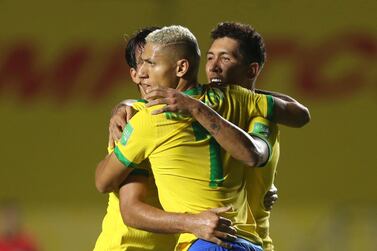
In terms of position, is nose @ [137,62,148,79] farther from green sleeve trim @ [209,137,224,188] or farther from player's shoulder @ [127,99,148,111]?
green sleeve trim @ [209,137,224,188]

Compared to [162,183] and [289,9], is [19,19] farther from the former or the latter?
[162,183]

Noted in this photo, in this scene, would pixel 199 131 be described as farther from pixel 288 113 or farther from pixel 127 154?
pixel 288 113

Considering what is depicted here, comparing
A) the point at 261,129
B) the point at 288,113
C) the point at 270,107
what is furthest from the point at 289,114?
the point at 261,129

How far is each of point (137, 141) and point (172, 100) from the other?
19 cm

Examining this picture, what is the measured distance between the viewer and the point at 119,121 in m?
3.49

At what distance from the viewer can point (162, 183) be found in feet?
10.7

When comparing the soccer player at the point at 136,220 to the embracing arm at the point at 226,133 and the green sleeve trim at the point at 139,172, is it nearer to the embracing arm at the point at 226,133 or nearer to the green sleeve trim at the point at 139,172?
the green sleeve trim at the point at 139,172

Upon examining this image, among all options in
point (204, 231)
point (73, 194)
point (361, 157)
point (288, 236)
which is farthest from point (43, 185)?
point (204, 231)

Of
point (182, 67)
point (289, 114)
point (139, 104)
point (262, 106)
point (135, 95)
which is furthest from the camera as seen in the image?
point (135, 95)

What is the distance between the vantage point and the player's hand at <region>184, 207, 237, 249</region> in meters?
3.17

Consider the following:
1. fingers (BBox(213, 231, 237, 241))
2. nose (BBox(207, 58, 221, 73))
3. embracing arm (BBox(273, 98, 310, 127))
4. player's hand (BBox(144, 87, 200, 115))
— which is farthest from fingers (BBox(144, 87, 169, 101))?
nose (BBox(207, 58, 221, 73))

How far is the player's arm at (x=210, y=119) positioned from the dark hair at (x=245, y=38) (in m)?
0.78

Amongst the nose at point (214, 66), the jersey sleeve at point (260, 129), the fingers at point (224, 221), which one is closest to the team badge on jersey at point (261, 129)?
the jersey sleeve at point (260, 129)

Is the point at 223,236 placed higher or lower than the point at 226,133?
lower
